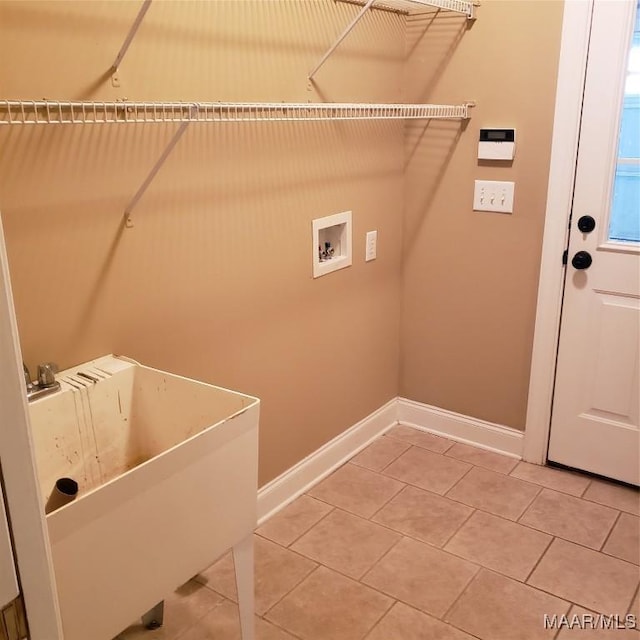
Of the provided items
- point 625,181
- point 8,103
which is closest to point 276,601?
point 8,103

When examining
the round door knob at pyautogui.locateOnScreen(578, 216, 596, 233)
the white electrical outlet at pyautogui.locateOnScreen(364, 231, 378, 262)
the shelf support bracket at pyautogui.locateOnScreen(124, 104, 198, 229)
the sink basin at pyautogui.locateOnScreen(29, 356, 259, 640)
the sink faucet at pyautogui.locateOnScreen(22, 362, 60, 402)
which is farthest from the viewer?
the white electrical outlet at pyautogui.locateOnScreen(364, 231, 378, 262)

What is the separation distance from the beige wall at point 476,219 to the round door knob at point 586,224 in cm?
16

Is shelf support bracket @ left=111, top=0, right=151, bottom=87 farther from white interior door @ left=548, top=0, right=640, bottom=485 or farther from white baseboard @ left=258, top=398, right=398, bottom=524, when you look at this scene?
white interior door @ left=548, top=0, right=640, bottom=485

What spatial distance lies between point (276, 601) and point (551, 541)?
3.35 ft

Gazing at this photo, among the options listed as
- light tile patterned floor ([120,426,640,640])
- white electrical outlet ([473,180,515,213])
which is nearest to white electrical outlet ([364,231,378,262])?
white electrical outlet ([473,180,515,213])

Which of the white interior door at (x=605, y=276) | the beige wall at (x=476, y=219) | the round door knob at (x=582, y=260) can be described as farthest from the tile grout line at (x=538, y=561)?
the round door knob at (x=582, y=260)

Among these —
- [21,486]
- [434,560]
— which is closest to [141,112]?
[21,486]

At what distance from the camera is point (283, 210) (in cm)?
226

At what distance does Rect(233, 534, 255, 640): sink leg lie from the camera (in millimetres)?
1611

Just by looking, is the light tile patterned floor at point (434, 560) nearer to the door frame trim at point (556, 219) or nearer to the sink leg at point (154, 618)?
the sink leg at point (154, 618)

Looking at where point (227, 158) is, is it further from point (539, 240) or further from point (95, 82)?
point (539, 240)

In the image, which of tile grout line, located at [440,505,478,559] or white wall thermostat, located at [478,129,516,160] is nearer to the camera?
tile grout line, located at [440,505,478,559]

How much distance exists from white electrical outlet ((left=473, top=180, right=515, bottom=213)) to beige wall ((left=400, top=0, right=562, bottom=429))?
27 mm

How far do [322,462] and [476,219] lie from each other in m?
Answer: 1.24
